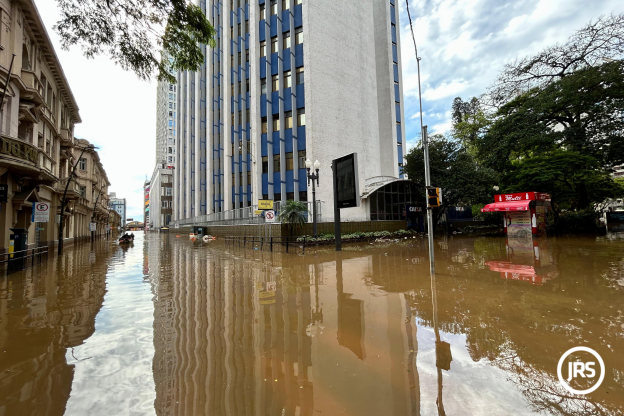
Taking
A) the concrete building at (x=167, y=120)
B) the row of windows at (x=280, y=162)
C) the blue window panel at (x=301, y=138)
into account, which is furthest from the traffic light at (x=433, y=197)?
the concrete building at (x=167, y=120)

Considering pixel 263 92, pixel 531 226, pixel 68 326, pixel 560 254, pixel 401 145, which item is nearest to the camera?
pixel 68 326

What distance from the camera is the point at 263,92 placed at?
31.3m

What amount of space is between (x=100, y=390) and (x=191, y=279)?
709 cm

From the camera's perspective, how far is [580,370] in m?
3.54

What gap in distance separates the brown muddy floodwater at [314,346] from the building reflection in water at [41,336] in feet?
0.08

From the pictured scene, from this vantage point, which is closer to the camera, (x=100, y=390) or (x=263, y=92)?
(x=100, y=390)

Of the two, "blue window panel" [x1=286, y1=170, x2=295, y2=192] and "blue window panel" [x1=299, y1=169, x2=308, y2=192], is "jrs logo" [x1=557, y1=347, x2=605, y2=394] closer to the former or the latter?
"blue window panel" [x1=299, y1=169, x2=308, y2=192]

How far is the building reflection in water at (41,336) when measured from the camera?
3.26 m

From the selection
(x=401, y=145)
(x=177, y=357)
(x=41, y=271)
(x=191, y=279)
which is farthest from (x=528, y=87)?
(x=41, y=271)

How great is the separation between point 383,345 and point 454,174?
28.3 m

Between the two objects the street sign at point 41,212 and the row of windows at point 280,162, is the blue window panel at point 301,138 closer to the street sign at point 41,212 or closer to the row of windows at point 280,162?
the row of windows at point 280,162

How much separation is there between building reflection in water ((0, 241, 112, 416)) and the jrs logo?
551 cm

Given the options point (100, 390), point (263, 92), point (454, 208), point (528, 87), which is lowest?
point (100, 390)

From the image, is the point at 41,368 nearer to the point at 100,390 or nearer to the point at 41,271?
the point at 100,390
